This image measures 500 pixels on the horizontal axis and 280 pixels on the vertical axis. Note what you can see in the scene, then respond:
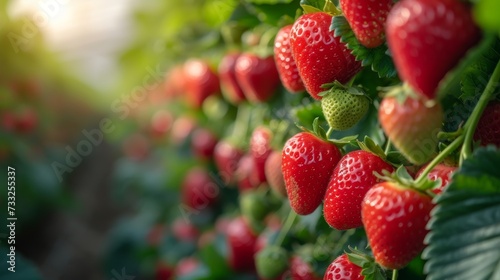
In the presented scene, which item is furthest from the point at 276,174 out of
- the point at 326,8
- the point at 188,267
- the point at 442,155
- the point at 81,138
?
the point at 81,138

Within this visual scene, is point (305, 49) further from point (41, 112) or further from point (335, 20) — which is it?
point (41, 112)

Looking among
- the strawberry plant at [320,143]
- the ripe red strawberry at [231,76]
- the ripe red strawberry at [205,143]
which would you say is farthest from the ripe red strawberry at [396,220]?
the ripe red strawberry at [205,143]

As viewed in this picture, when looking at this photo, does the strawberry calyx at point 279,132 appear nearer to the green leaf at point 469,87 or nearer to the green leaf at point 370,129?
the green leaf at point 370,129

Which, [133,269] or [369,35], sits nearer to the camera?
[369,35]

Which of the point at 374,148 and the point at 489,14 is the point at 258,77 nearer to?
the point at 374,148

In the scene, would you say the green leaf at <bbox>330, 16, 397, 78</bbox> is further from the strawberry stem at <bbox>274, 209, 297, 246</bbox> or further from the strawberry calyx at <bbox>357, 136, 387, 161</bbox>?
the strawberry stem at <bbox>274, 209, 297, 246</bbox>

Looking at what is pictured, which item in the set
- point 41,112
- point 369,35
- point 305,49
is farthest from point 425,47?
point 41,112

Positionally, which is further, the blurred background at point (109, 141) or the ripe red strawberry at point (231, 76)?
the blurred background at point (109, 141)

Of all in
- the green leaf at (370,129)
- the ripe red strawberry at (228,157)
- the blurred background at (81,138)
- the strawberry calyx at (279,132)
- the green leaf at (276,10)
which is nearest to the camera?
the green leaf at (370,129)
